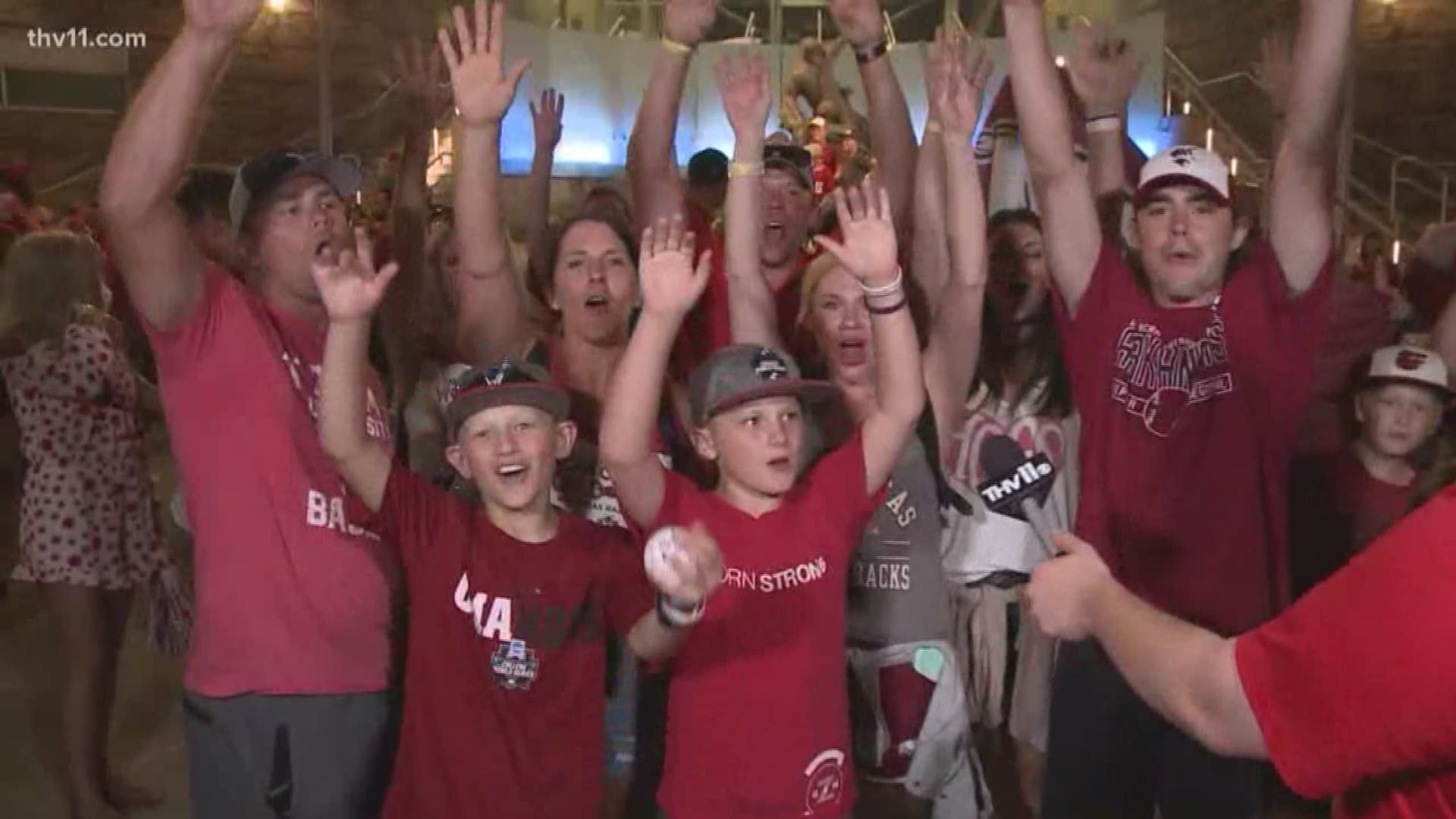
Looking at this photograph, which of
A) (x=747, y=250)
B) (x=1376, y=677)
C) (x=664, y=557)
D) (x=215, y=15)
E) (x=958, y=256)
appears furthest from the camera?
(x=747, y=250)

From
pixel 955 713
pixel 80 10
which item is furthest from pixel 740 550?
pixel 80 10

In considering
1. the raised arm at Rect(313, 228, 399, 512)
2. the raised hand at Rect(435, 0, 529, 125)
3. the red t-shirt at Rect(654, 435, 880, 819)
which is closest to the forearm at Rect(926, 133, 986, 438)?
the red t-shirt at Rect(654, 435, 880, 819)

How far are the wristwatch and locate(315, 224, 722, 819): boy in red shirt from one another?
39 mm

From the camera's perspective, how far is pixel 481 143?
9.41ft

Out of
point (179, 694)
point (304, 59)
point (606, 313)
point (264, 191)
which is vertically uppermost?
point (304, 59)

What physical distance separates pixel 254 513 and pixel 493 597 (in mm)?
455

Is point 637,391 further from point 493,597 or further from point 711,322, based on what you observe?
point 711,322

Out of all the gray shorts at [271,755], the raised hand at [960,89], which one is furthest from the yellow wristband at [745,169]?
the gray shorts at [271,755]

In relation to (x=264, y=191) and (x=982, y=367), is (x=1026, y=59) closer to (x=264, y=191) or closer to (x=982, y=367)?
(x=982, y=367)

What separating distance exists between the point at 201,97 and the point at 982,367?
1.99m

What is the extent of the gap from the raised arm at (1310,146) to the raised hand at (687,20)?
140cm

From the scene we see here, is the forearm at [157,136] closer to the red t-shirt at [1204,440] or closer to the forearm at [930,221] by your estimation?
the forearm at [930,221]

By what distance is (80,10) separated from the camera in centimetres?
1334

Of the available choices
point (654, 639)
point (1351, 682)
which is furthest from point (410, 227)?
point (1351, 682)
